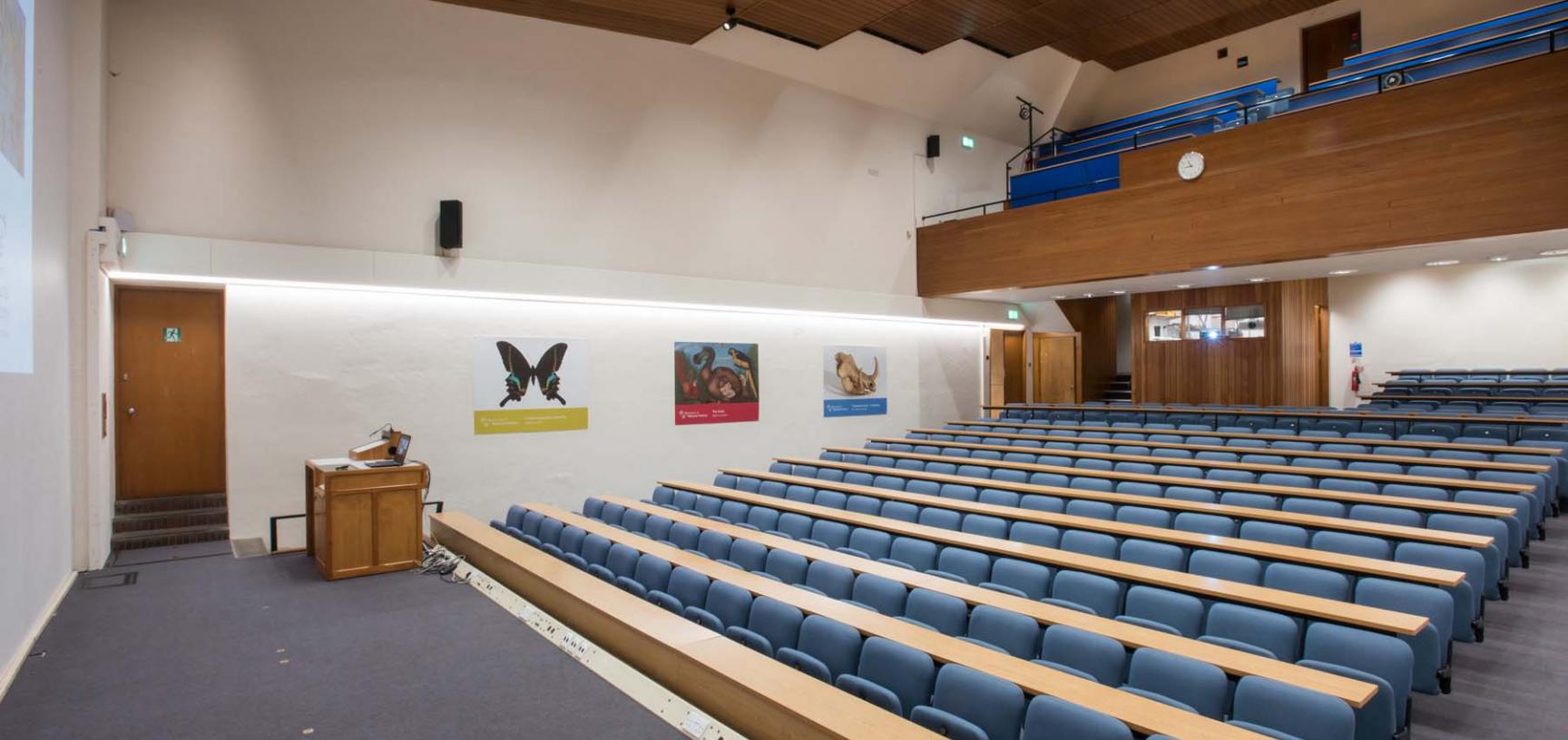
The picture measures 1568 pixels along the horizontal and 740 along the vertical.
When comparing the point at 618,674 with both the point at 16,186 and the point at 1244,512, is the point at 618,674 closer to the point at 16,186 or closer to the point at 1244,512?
the point at 16,186

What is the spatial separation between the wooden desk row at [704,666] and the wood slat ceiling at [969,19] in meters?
6.38

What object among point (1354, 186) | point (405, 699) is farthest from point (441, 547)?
point (1354, 186)

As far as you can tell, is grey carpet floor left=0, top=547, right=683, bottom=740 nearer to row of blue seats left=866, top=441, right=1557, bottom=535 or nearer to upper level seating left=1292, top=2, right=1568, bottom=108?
row of blue seats left=866, top=441, right=1557, bottom=535

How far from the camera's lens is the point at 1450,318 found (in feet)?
42.1

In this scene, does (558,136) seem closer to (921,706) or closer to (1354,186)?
(921,706)

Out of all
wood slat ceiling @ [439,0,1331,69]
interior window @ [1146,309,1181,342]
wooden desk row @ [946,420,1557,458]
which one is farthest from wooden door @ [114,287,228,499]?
interior window @ [1146,309,1181,342]

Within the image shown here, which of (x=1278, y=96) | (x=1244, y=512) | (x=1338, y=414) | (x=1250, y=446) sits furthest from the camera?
(x=1278, y=96)

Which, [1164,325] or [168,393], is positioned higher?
[1164,325]

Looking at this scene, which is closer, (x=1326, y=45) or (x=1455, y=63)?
(x=1455, y=63)

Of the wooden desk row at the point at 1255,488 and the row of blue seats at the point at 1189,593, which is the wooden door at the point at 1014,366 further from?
the row of blue seats at the point at 1189,593

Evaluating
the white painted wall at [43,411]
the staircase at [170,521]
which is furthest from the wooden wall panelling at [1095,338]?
the white painted wall at [43,411]

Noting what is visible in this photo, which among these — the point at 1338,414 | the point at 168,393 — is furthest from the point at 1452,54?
the point at 168,393

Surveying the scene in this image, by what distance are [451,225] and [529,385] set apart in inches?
72.7

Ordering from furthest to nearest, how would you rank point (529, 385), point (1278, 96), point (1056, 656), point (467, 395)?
point (1278, 96), point (529, 385), point (467, 395), point (1056, 656)
